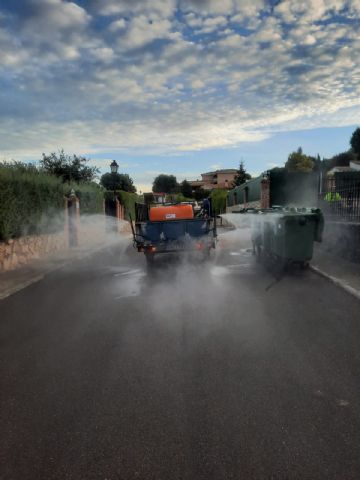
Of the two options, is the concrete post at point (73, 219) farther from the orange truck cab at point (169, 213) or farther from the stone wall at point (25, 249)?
the orange truck cab at point (169, 213)

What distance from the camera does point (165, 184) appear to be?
110 metres

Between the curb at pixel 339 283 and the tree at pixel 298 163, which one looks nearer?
the curb at pixel 339 283

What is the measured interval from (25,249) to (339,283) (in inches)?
371

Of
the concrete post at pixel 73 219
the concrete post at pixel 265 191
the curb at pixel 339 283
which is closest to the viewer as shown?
the curb at pixel 339 283

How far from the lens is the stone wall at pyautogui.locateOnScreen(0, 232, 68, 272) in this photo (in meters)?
11.5

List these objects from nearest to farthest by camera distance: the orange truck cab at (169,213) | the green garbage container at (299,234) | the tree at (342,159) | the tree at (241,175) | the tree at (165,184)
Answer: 1. the green garbage container at (299,234)
2. the orange truck cab at (169,213)
3. the tree at (241,175)
4. the tree at (342,159)
5. the tree at (165,184)

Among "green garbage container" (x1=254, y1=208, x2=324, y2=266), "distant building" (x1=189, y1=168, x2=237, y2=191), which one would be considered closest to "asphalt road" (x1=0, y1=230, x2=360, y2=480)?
"green garbage container" (x1=254, y1=208, x2=324, y2=266)

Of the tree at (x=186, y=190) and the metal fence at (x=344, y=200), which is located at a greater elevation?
the tree at (x=186, y=190)

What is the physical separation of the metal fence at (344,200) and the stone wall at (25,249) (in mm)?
10312

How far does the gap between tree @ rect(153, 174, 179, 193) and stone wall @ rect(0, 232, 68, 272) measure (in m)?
94.0

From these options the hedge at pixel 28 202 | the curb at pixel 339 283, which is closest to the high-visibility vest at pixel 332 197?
the curb at pixel 339 283

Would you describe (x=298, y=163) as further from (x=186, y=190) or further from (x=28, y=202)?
(x=28, y=202)

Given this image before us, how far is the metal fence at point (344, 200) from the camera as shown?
12.0m

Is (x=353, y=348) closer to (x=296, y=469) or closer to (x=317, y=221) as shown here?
(x=296, y=469)
